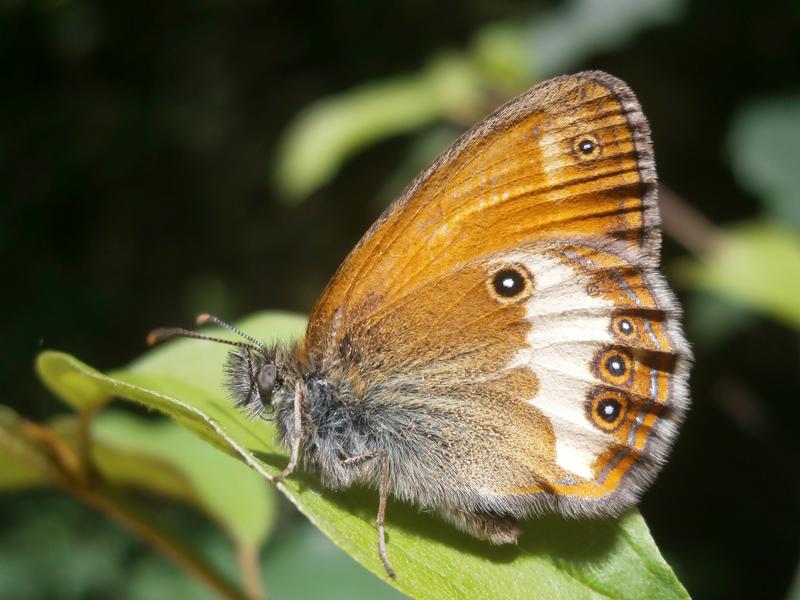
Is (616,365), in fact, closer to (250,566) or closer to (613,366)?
(613,366)

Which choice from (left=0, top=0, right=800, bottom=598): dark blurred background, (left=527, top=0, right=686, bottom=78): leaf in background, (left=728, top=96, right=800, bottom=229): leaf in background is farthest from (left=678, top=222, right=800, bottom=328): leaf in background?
(left=527, top=0, right=686, bottom=78): leaf in background

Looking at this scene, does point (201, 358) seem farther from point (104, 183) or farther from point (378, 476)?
point (104, 183)

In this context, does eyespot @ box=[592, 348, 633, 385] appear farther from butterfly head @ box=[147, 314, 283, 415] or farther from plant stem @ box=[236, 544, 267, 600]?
plant stem @ box=[236, 544, 267, 600]

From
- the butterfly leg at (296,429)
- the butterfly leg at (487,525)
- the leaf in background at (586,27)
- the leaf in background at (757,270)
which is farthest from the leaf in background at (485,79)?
the butterfly leg at (487,525)

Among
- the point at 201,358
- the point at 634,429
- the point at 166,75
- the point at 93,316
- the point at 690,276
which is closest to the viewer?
the point at 634,429

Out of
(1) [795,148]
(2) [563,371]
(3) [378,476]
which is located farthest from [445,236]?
(1) [795,148]

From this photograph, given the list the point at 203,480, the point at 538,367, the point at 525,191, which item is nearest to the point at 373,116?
the point at 203,480

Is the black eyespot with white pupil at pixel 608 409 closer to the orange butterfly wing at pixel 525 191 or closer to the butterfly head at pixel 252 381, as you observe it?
the orange butterfly wing at pixel 525 191
